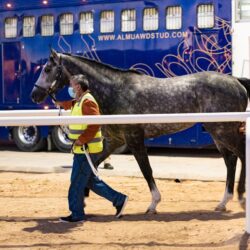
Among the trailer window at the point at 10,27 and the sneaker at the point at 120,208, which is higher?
the trailer window at the point at 10,27

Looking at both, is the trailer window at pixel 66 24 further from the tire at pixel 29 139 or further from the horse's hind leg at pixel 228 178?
the horse's hind leg at pixel 228 178

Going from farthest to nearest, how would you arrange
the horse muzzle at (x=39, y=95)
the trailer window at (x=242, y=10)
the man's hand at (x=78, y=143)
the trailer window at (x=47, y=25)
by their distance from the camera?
the trailer window at (x=47, y=25) → the trailer window at (x=242, y=10) → the horse muzzle at (x=39, y=95) → the man's hand at (x=78, y=143)

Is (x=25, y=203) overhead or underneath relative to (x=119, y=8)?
underneath

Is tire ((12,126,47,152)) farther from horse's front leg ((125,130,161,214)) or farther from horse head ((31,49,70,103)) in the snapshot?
horse's front leg ((125,130,161,214))

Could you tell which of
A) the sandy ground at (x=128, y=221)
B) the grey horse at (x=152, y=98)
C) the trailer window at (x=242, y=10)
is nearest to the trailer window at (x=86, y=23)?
the trailer window at (x=242, y=10)

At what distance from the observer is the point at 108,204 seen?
9.68m

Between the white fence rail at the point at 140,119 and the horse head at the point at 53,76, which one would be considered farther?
the horse head at the point at 53,76

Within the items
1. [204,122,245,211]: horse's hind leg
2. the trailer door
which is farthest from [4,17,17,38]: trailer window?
[204,122,245,211]: horse's hind leg

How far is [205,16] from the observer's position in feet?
51.6

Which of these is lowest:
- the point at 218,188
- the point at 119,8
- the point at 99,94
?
the point at 218,188

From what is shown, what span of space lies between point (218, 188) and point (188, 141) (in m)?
5.19

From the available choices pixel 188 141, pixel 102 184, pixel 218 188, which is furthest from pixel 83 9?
pixel 102 184

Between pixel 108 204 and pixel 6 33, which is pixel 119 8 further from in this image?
pixel 108 204

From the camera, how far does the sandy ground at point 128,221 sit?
721 centimetres
